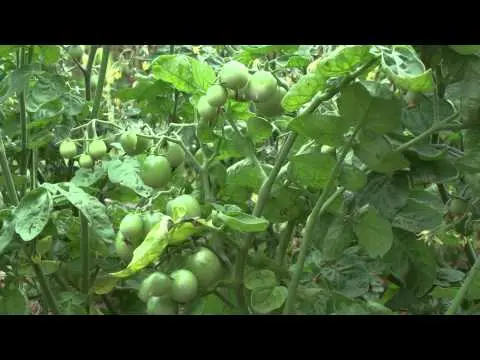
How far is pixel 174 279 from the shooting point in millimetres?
839

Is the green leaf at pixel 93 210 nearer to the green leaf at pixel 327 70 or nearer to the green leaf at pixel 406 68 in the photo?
the green leaf at pixel 327 70

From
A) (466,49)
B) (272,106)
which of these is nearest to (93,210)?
(272,106)

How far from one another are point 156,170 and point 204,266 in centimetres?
16

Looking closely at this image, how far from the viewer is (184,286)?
2.72 feet

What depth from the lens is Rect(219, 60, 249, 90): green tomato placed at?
0.84 meters

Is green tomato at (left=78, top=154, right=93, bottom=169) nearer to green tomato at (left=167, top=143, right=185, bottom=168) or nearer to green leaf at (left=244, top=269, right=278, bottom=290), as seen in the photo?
green tomato at (left=167, top=143, right=185, bottom=168)

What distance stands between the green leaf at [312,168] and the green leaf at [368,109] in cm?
7

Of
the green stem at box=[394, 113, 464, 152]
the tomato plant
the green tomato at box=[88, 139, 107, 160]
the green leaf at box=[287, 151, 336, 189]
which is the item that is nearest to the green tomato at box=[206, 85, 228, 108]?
the tomato plant

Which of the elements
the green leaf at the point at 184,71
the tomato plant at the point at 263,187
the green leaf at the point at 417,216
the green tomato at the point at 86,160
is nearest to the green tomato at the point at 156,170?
the tomato plant at the point at 263,187

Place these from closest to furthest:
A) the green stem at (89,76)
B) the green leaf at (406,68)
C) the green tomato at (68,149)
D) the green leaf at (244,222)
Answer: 1. the green leaf at (406,68)
2. the green leaf at (244,222)
3. the green tomato at (68,149)
4. the green stem at (89,76)

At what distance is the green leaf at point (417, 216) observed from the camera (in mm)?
961

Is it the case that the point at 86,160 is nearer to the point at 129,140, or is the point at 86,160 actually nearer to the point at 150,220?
the point at 129,140

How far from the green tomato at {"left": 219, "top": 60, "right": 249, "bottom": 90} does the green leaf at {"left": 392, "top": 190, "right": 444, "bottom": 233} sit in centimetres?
29
